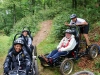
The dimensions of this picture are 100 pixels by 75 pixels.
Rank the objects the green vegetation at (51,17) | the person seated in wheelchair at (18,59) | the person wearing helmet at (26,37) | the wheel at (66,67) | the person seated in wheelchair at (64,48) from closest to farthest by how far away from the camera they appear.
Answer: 1. the person seated in wheelchair at (18,59)
2. the wheel at (66,67)
3. the person seated in wheelchair at (64,48)
4. the person wearing helmet at (26,37)
5. the green vegetation at (51,17)

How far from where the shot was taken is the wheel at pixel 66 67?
6731 mm

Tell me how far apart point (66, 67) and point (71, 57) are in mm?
598

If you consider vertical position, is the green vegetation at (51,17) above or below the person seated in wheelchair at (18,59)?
below

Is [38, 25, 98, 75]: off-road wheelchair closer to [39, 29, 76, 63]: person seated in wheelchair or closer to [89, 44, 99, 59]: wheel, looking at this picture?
[89, 44, 99, 59]: wheel

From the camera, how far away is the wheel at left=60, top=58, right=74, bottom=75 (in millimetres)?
6731

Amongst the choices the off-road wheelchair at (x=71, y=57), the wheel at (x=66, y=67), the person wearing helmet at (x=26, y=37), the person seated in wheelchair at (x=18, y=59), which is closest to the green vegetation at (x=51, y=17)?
the person wearing helmet at (x=26, y=37)

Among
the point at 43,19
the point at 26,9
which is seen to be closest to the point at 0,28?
the point at 26,9

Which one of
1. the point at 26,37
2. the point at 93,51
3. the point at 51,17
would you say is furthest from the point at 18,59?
the point at 51,17

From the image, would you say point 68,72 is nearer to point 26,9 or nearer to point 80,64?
point 80,64

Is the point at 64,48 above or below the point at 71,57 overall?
above

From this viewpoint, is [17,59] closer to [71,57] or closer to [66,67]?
[66,67]

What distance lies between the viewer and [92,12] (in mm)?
14188

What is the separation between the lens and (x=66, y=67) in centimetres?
698

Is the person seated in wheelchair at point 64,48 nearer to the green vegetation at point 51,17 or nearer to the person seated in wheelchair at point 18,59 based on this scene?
the person seated in wheelchair at point 18,59
